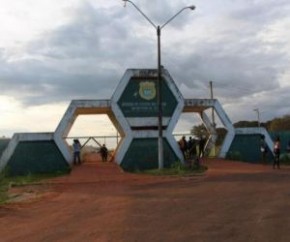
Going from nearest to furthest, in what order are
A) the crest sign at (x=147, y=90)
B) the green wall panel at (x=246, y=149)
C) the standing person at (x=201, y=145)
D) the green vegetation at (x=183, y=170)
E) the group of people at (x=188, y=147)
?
the green vegetation at (x=183, y=170) < the group of people at (x=188, y=147) < the crest sign at (x=147, y=90) < the standing person at (x=201, y=145) < the green wall panel at (x=246, y=149)

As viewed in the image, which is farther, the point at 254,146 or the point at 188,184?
the point at 254,146

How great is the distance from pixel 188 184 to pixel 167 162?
11848mm

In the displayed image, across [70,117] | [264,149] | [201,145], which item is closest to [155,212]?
[70,117]

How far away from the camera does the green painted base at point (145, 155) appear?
3366cm

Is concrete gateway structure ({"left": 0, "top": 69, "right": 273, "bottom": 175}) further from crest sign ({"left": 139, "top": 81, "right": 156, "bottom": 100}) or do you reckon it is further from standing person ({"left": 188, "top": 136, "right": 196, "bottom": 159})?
standing person ({"left": 188, "top": 136, "right": 196, "bottom": 159})

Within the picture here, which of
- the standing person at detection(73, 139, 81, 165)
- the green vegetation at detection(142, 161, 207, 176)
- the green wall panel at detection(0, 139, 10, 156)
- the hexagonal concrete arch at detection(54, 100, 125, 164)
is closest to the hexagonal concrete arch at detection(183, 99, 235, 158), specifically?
the hexagonal concrete arch at detection(54, 100, 125, 164)

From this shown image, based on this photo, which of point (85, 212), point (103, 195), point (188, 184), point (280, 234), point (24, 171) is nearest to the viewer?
point (280, 234)

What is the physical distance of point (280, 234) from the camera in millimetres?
11031

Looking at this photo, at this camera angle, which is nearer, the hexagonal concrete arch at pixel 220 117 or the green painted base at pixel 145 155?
the green painted base at pixel 145 155

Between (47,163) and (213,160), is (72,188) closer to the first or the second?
(47,163)

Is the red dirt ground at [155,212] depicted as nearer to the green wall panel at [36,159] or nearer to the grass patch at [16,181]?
the grass patch at [16,181]

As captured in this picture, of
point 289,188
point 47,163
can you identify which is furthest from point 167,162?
point 289,188

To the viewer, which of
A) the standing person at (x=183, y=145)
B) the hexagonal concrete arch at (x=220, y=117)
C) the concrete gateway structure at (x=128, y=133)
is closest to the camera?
the concrete gateway structure at (x=128, y=133)

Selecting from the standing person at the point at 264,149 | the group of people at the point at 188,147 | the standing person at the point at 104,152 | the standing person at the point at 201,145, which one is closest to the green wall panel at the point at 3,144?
the standing person at the point at 104,152
